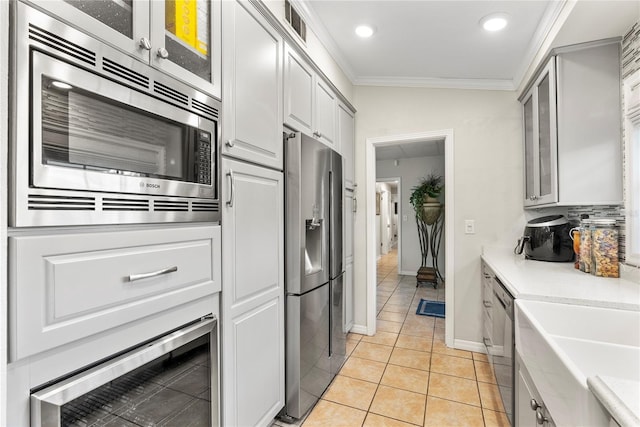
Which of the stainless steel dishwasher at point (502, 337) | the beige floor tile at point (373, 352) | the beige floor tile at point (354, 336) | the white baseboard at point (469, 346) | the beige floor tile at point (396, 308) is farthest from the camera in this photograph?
the beige floor tile at point (396, 308)

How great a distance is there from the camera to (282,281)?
185cm

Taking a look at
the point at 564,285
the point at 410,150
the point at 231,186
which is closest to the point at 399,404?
the point at 564,285

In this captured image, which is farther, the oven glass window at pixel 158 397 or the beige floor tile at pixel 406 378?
the beige floor tile at pixel 406 378

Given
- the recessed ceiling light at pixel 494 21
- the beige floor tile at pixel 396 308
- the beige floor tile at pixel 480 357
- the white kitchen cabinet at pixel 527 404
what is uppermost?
the recessed ceiling light at pixel 494 21

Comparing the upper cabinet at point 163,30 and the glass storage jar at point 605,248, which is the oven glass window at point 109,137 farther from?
the glass storage jar at point 605,248

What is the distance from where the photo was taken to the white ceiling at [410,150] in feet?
16.8

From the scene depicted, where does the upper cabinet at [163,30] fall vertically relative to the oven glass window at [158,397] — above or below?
above

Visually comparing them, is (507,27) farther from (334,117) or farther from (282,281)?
(282,281)

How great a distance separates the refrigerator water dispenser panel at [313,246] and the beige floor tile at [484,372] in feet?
5.07

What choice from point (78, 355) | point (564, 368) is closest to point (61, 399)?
point (78, 355)

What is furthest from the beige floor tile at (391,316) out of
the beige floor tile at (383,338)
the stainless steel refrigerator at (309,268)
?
the stainless steel refrigerator at (309,268)

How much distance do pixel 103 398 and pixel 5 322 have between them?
0.37 meters

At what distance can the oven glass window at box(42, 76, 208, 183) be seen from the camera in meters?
0.80

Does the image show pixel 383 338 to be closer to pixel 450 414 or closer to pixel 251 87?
pixel 450 414
